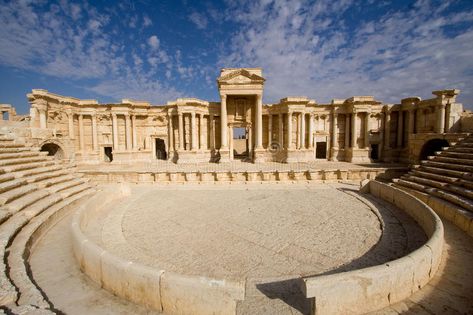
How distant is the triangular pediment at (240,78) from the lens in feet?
59.0

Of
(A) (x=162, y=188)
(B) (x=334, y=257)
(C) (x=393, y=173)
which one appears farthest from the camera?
(C) (x=393, y=173)

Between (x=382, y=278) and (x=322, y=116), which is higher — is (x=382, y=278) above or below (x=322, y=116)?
below

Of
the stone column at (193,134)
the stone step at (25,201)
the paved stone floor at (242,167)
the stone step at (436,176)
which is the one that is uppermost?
the stone column at (193,134)

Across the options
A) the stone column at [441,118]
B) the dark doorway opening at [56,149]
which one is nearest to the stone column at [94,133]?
the dark doorway opening at [56,149]

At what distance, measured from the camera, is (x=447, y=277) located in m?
3.85

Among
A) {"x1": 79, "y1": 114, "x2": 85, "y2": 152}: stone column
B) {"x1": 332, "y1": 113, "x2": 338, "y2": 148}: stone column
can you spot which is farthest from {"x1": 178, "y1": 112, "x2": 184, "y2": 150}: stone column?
{"x1": 332, "y1": 113, "x2": 338, "y2": 148}: stone column

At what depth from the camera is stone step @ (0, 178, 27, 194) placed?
613cm

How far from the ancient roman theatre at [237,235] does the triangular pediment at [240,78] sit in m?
9.38

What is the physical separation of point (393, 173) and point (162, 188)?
1555 cm

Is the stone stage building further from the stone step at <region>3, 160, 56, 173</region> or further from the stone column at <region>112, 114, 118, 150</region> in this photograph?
the stone step at <region>3, 160, 56, 173</region>

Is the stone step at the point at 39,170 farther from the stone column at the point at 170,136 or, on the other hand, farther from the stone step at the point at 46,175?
the stone column at the point at 170,136

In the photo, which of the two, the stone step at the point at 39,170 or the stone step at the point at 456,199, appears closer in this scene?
the stone step at the point at 456,199

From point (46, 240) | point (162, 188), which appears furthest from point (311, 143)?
point (46, 240)

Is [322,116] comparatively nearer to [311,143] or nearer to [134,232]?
[311,143]
